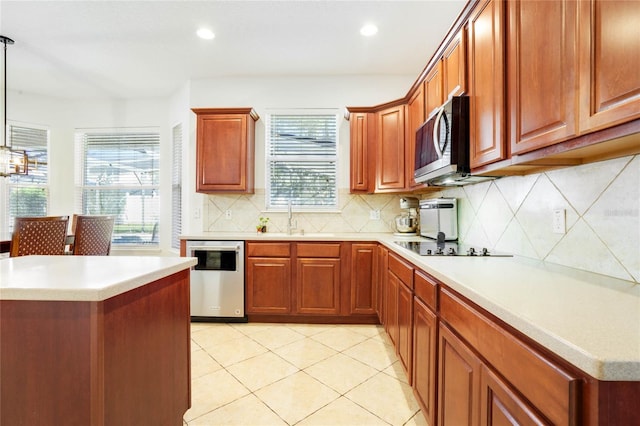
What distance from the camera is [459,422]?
1.12 m

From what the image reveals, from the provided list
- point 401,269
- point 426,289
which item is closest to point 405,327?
point 401,269

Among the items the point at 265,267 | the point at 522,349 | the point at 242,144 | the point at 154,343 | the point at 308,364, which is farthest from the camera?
the point at 242,144

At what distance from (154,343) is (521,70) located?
1.97 meters

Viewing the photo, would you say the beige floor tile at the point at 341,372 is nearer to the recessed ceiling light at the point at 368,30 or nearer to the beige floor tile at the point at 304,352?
the beige floor tile at the point at 304,352

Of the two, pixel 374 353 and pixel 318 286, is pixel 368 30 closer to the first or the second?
pixel 318 286

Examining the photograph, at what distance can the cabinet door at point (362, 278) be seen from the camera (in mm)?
2988

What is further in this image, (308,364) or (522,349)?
(308,364)

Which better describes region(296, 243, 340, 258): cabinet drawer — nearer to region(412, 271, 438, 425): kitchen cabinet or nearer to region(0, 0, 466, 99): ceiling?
region(412, 271, 438, 425): kitchen cabinet

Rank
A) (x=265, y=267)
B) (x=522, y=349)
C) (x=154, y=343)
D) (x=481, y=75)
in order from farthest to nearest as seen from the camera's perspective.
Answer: (x=265, y=267) < (x=481, y=75) < (x=154, y=343) < (x=522, y=349)

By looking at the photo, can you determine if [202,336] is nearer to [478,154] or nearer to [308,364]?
[308,364]

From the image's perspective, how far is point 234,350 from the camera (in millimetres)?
2490

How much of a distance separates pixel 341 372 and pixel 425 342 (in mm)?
878

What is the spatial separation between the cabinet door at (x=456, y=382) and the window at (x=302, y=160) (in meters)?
2.48

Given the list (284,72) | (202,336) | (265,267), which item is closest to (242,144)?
(284,72)
